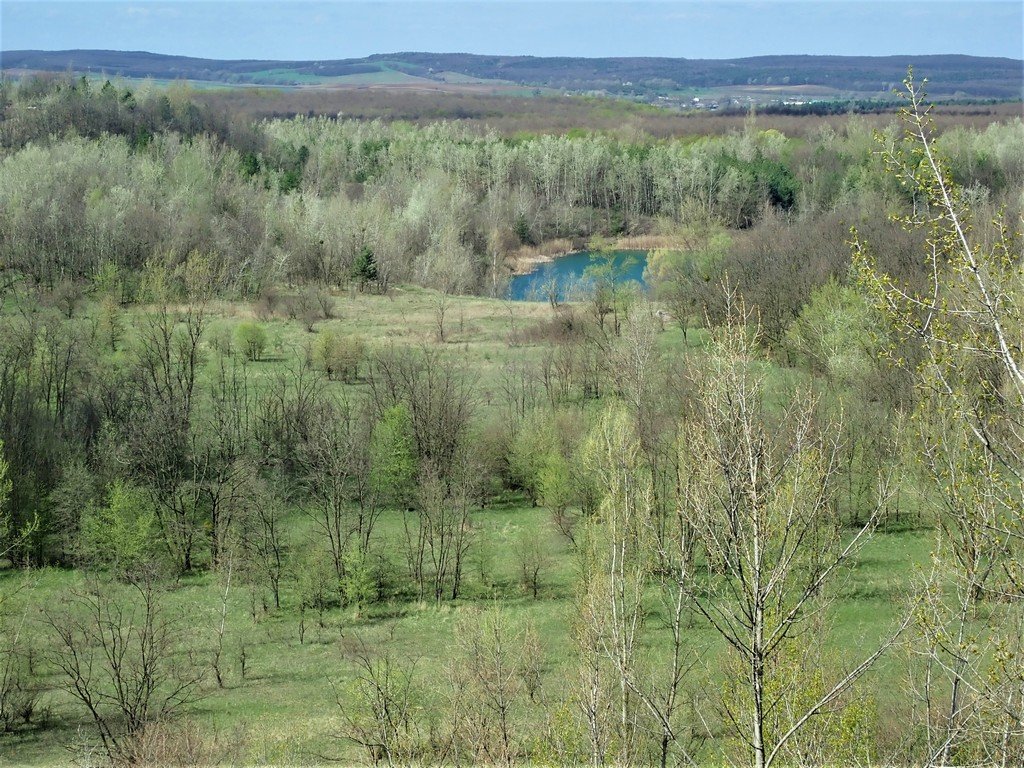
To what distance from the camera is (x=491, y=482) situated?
33875mm

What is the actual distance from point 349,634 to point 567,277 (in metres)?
43.7

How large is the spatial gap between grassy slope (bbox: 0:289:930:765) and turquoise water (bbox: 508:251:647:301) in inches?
914

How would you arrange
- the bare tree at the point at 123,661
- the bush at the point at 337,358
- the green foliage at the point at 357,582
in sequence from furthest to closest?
the bush at the point at 337,358 → the green foliage at the point at 357,582 → the bare tree at the point at 123,661

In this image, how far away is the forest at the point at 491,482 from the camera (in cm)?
692

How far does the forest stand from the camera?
272 inches

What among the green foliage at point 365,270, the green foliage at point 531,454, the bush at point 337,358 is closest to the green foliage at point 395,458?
the green foliage at point 531,454

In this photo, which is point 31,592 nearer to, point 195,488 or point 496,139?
point 195,488

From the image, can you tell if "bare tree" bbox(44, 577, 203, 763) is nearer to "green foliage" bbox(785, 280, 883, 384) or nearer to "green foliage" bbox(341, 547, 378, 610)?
"green foliage" bbox(341, 547, 378, 610)

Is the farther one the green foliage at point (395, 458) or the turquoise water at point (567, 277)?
the turquoise water at point (567, 277)

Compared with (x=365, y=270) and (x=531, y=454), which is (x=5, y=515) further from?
(x=365, y=270)

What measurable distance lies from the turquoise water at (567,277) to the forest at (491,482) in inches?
82.5

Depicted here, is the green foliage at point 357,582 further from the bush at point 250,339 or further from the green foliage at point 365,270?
the green foliage at point 365,270

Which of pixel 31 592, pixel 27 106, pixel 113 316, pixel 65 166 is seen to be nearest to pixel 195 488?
pixel 31 592

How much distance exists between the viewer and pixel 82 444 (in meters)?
30.9
